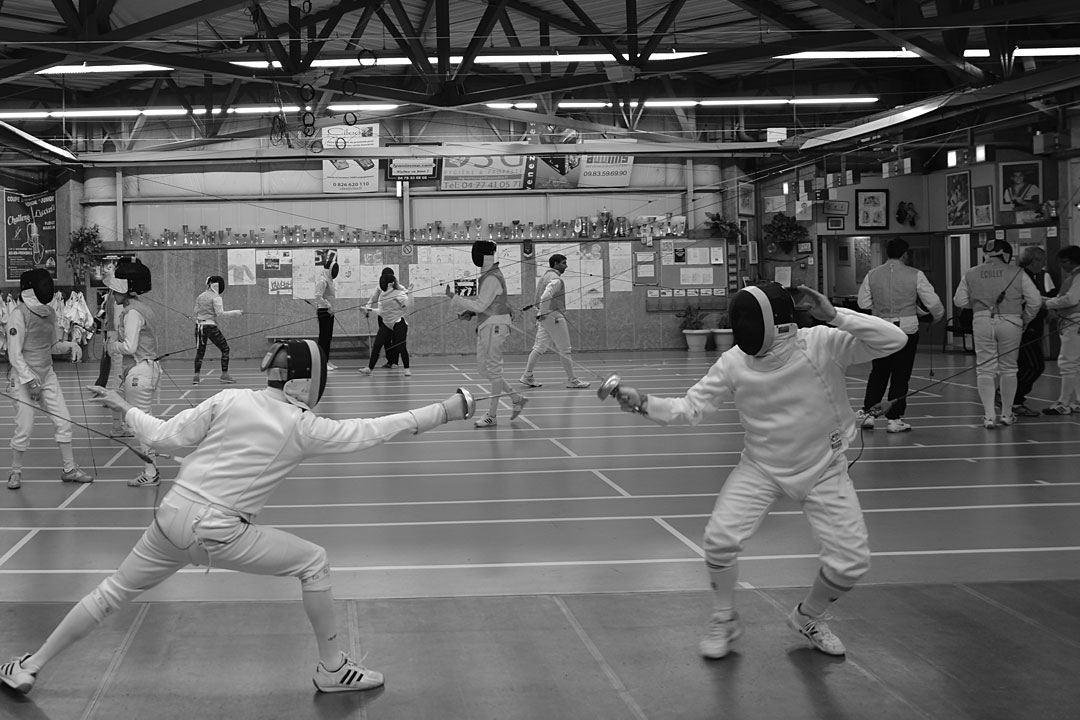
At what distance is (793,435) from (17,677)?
2.93 m

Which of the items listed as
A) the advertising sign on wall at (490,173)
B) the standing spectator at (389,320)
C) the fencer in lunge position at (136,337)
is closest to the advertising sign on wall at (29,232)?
the standing spectator at (389,320)

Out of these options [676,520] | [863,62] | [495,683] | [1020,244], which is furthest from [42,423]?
[1020,244]

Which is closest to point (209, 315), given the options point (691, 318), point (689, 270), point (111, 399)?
point (691, 318)

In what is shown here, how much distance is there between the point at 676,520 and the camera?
6508 mm

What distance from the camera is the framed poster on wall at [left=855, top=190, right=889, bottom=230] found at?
64.8 feet

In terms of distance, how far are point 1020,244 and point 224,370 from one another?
470 inches

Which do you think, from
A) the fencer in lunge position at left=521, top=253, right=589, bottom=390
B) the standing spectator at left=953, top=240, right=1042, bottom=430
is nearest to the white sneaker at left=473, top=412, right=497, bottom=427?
the fencer in lunge position at left=521, top=253, right=589, bottom=390

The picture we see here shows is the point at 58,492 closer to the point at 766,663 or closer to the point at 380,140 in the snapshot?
the point at 766,663

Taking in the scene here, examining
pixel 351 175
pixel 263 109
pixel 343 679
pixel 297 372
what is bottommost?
pixel 343 679

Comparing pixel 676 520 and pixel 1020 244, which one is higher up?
pixel 1020 244

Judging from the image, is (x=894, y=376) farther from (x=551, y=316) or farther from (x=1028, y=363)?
(x=551, y=316)

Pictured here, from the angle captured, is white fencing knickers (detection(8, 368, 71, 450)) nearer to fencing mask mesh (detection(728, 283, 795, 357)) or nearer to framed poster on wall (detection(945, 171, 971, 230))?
fencing mask mesh (detection(728, 283, 795, 357))

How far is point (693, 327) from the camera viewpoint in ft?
67.6

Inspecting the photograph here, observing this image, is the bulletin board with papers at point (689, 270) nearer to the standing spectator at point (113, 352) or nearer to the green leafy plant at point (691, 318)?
the green leafy plant at point (691, 318)
